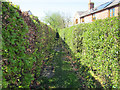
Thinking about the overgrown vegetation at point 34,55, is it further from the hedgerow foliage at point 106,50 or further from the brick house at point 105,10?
the brick house at point 105,10

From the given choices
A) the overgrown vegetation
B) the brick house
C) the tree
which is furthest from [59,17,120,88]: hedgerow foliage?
the tree

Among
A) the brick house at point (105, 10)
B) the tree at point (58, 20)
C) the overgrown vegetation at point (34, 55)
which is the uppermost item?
the tree at point (58, 20)

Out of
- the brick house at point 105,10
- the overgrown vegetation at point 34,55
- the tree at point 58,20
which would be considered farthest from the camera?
the tree at point 58,20

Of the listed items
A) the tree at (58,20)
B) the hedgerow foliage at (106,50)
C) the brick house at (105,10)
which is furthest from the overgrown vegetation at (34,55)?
the tree at (58,20)

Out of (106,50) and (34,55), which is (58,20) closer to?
(34,55)

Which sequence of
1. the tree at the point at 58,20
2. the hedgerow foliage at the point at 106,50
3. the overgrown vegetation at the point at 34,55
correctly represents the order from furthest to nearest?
the tree at the point at 58,20
the hedgerow foliage at the point at 106,50
the overgrown vegetation at the point at 34,55

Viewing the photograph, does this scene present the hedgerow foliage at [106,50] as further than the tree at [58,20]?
No

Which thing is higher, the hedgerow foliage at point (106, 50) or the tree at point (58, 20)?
the tree at point (58, 20)

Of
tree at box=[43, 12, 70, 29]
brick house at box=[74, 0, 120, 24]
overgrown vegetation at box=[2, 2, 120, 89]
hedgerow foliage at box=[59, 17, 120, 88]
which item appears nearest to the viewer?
overgrown vegetation at box=[2, 2, 120, 89]

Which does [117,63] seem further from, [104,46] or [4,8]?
[4,8]

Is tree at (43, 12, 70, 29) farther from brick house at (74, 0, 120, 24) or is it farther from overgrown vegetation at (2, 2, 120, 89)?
overgrown vegetation at (2, 2, 120, 89)

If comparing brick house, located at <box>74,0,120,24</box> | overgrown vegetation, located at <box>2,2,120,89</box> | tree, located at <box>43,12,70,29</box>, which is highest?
tree, located at <box>43,12,70,29</box>

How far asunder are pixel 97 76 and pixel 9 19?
4.71 metres

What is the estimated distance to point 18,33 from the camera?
2953 millimetres
